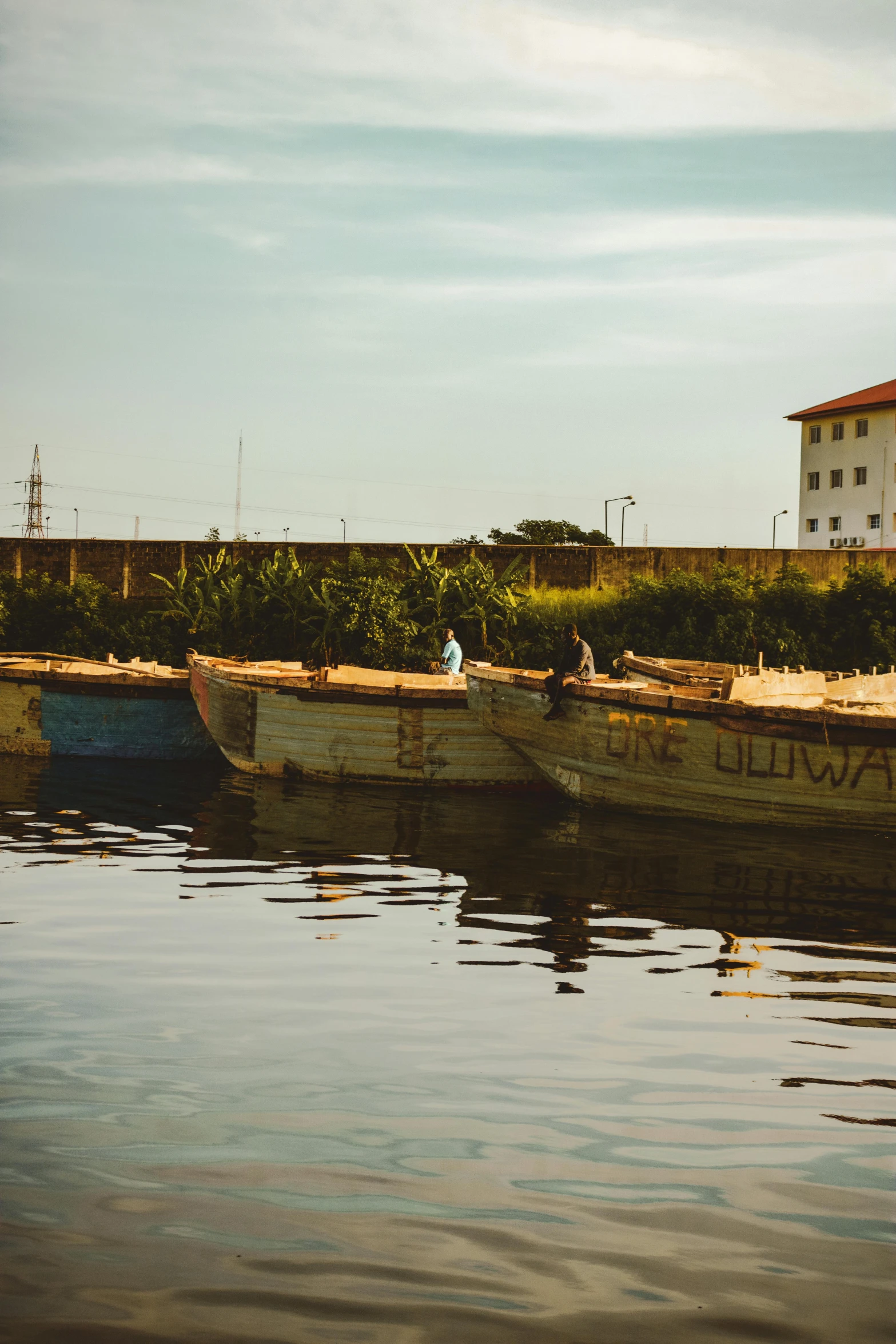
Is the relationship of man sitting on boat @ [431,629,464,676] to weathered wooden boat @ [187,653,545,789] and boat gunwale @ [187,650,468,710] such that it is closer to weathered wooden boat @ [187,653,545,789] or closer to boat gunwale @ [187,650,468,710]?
weathered wooden boat @ [187,653,545,789]

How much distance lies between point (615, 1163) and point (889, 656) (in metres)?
21.7

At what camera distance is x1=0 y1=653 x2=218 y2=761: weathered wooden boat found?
689 inches

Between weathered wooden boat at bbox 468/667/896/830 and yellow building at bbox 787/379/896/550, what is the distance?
143 ft

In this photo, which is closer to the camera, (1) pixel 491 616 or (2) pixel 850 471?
(1) pixel 491 616

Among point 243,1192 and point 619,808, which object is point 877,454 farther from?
point 243,1192

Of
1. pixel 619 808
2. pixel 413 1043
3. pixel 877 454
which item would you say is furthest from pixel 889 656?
pixel 877 454

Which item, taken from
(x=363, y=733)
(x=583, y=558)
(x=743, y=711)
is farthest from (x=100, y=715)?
(x=583, y=558)

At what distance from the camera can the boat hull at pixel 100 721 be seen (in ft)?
A: 57.5

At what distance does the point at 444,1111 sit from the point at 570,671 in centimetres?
890

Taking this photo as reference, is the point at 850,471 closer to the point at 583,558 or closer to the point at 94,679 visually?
the point at 583,558

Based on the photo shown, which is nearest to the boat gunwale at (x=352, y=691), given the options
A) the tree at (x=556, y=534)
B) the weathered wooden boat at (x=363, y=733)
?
the weathered wooden boat at (x=363, y=733)

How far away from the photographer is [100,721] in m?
17.6

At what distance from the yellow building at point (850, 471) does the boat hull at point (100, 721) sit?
4162 centimetres

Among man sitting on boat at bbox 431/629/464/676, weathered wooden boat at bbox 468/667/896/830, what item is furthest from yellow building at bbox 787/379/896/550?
weathered wooden boat at bbox 468/667/896/830
